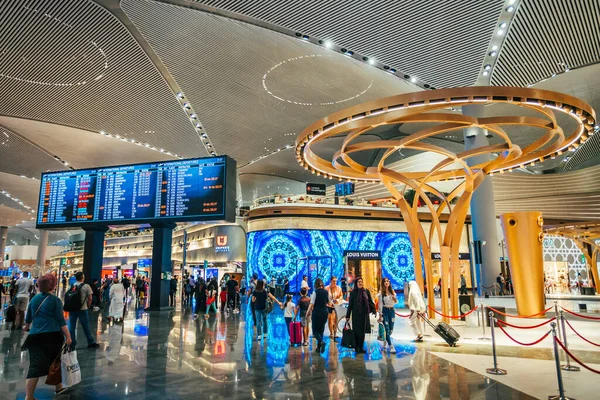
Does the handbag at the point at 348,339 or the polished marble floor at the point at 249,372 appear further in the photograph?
the handbag at the point at 348,339

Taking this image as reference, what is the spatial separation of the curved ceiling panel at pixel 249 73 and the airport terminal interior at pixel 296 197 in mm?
116

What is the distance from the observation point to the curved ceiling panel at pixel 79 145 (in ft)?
76.1

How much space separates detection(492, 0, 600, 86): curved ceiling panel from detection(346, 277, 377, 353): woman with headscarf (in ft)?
34.6

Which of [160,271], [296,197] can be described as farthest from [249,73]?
[296,197]

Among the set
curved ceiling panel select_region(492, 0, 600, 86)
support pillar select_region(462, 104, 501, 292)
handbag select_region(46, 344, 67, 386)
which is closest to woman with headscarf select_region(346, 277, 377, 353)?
handbag select_region(46, 344, 67, 386)

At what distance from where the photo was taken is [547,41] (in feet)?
45.6

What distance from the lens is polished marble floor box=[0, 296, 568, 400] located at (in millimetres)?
4766

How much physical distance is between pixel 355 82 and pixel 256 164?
59.3 feet

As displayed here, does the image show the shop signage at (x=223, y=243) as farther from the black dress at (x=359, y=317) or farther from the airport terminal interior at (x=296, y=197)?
the black dress at (x=359, y=317)

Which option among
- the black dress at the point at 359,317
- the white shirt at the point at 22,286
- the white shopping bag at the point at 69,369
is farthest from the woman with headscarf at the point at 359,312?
the white shirt at the point at 22,286

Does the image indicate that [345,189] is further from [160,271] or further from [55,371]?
[55,371]

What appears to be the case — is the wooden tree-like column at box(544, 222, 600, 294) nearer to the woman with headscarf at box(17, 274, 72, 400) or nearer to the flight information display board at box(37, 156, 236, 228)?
the flight information display board at box(37, 156, 236, 228)

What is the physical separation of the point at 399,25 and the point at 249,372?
12.1 meters

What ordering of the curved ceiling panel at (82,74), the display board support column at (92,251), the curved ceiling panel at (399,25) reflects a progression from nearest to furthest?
the curved ceiling panel at (399,25), the curved ceiling panel at (82,74), the display board support column at (92,251)
